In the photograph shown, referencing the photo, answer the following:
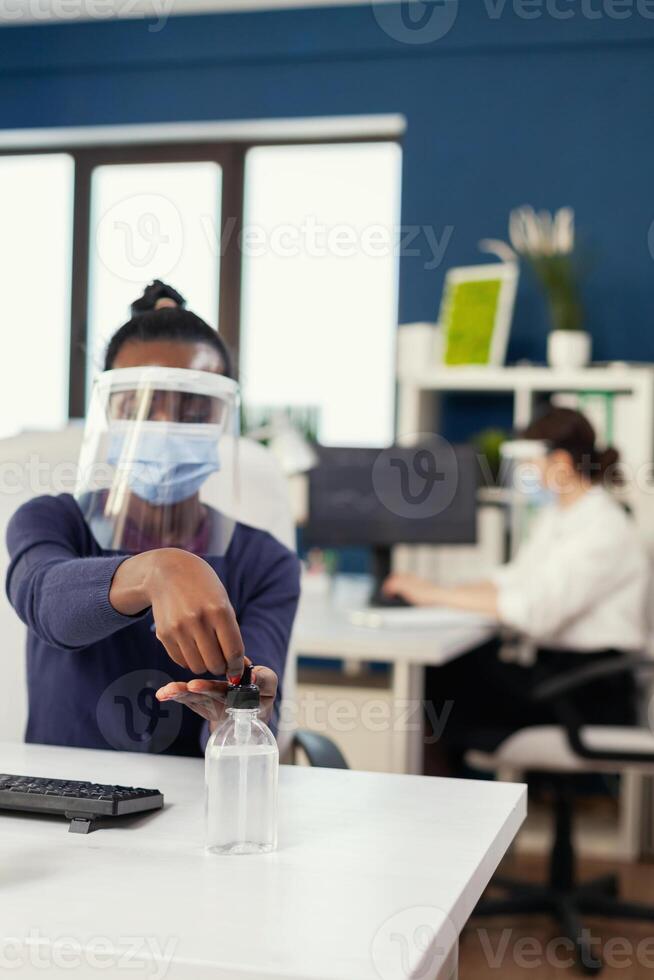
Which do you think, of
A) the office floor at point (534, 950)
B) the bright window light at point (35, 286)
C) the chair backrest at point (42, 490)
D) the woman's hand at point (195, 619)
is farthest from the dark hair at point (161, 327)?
the bright window light at point (35, 286)

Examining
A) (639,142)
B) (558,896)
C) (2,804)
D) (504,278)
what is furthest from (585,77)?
(2,804)

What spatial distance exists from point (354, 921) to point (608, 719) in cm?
220

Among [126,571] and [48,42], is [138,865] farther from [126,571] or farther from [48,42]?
[48,42]

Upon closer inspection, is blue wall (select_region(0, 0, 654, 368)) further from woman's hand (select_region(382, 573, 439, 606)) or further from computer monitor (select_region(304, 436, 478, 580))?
woman's hand (select_region(382, 573, 439, 606))

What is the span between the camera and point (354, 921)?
780 mm

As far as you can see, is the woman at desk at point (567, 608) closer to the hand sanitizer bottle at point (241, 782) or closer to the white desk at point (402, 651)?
the white desk at point (402, 651)

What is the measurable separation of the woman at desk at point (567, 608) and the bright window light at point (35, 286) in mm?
2573

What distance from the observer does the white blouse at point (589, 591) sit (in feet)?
9.80

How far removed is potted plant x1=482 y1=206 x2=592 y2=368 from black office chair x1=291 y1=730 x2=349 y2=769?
2497 millimetres

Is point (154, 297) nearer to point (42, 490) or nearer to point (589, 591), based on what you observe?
point (42, 490)

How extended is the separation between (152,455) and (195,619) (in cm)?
37

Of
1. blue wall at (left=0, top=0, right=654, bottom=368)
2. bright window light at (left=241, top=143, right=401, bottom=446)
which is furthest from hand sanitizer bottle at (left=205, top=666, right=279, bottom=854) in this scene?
bright window light at (left=241, top=143, right=401, bottom=446)

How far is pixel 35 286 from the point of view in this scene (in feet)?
17.0

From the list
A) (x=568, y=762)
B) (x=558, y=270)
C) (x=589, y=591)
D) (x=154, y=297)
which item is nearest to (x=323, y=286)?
(x=558, y=270)
